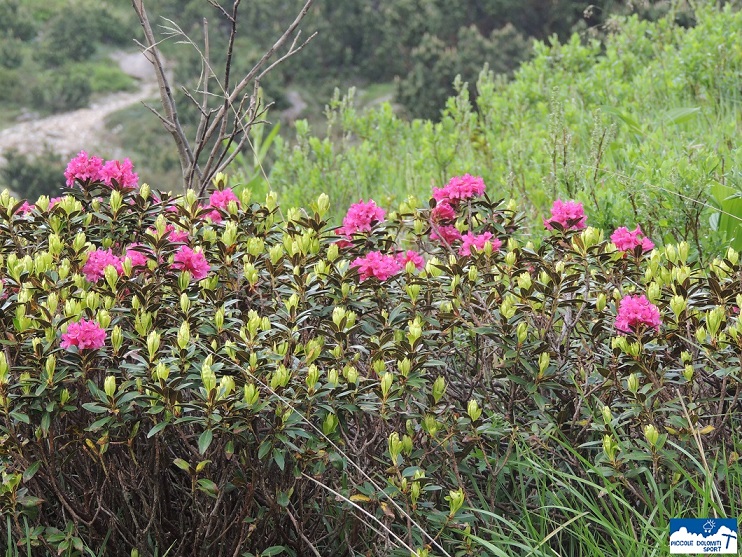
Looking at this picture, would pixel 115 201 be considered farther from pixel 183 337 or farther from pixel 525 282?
pixel 525 282

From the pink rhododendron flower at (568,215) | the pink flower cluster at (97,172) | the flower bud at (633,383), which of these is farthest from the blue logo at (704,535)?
the pink flower cluster at (97,172)

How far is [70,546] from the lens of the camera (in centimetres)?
201

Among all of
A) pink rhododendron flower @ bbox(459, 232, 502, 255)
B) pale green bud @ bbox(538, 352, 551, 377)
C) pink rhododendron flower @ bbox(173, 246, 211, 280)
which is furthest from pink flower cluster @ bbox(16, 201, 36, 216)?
pale green bud @ bbox(538, 352, 551, 377)

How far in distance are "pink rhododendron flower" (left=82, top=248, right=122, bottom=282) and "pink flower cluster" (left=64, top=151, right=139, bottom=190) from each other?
417 mm

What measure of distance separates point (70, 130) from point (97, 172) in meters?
22.4

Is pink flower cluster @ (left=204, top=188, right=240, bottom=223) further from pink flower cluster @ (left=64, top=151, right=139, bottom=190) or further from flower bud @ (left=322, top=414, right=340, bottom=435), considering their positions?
flower bud @ (left=322, top=414, right=340, bottom=435)

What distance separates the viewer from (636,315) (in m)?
2.07

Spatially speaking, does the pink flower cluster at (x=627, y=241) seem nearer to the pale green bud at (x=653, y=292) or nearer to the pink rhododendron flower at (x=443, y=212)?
the pale green bud at (x=653, y=292)

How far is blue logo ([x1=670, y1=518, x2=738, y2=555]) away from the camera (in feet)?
6.20

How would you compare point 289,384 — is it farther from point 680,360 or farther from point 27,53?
point 27,53

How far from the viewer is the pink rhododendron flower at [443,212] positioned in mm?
2682

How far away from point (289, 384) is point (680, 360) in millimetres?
1002

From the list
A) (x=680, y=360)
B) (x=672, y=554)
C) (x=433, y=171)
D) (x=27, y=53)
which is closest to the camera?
(x=672, y=554)

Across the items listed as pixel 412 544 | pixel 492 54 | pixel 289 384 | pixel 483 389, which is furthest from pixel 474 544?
pixel 492 54
